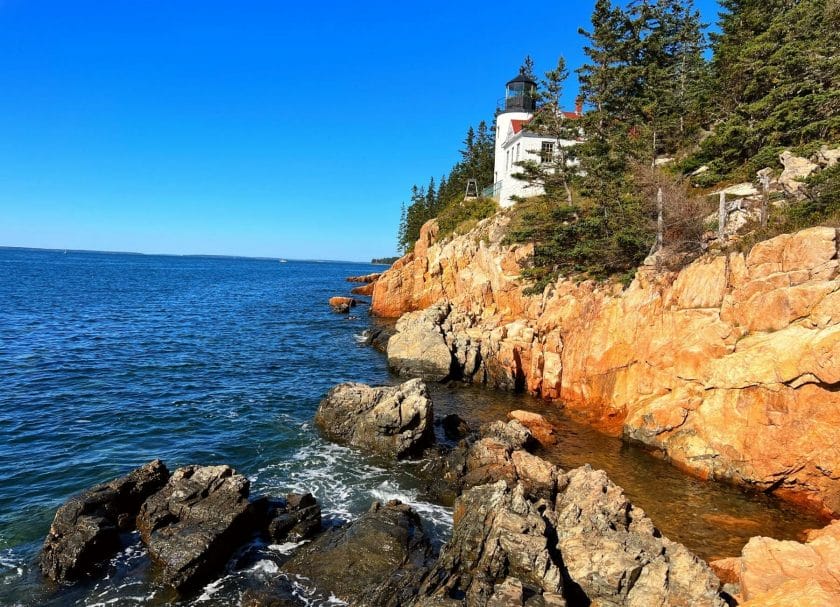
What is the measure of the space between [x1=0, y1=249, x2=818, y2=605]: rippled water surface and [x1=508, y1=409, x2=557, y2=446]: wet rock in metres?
0.61

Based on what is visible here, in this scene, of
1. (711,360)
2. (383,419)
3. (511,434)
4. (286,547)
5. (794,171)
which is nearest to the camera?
(286,547)

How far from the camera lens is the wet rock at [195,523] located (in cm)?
1112

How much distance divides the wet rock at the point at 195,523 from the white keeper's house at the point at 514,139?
39032 mm

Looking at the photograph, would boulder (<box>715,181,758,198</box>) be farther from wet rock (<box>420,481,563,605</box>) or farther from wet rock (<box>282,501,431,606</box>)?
wet rock (<box>282,501,431,606</box>)

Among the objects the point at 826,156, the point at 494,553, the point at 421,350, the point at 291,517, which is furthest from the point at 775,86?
the point at 291,517

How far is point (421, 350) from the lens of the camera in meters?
28.7

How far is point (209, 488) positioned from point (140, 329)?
3330 centimetres

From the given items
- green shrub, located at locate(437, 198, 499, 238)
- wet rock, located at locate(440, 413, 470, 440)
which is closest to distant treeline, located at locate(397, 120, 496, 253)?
green shrub, located at locate(437, 198, 499, 238)

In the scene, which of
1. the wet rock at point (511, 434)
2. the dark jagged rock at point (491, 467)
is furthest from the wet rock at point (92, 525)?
the wet rock at point (511, 434)

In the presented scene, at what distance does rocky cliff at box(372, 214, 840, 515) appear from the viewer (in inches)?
556

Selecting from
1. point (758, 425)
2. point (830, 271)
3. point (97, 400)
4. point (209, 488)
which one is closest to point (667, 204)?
point (830, 271)

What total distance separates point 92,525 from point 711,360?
65.8 ft

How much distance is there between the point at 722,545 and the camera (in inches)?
484

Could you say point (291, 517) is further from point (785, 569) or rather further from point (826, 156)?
point (826, 156)
